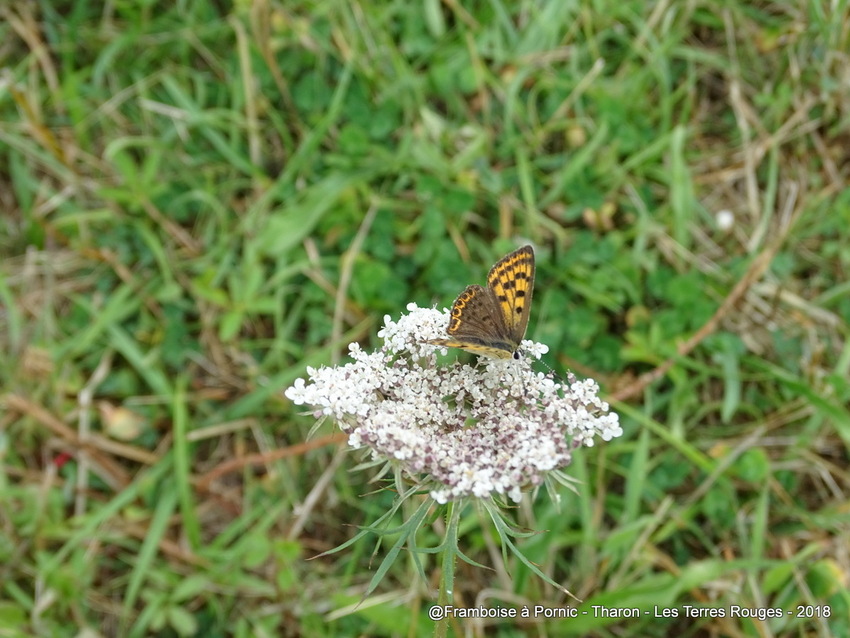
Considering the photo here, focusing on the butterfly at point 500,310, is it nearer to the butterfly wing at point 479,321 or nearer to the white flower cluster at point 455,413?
the butterfly wing at point 479,321

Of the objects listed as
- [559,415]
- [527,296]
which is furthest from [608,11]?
[559,415]

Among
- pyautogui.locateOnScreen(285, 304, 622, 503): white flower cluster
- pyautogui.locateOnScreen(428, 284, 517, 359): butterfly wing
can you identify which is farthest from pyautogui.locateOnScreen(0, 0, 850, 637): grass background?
pyautogui.locateOnScreen(428, 284, 517, 359): butterfly wing

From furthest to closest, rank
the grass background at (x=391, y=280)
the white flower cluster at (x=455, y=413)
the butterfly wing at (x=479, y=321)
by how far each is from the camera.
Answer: the grass background at (x=391, y=280) < the butterfly wing at (x=479, y=321) < the white flower cluster at (x=455, y=413)

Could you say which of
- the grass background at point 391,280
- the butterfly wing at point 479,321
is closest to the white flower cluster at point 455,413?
the butterfly wing at point 479,321

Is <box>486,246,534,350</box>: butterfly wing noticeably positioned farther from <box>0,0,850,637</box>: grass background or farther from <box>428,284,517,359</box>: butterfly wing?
<box>0,0,850,637</box>: grass background

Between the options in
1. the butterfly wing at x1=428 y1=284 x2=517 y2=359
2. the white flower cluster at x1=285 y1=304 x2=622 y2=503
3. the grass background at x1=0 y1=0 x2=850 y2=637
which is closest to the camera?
the white flower cluster at x1=285 y1=304 x2=622 y2=503

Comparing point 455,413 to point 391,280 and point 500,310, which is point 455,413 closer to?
point 500,310

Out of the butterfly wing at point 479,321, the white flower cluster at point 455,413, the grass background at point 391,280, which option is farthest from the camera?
the grass background at point 391,280
